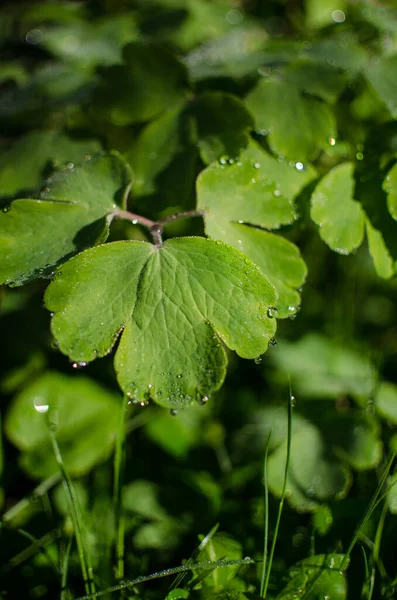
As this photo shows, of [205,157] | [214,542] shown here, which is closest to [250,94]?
[205,157]

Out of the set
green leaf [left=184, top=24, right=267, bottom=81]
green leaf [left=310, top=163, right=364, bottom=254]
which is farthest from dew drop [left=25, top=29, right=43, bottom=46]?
green leaf [left=310, top=163, right=364, bottom=254]

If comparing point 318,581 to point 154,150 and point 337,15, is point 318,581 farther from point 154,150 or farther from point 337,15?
point 337,15

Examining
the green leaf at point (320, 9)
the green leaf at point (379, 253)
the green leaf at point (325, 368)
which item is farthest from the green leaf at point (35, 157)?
the green leaf at point (320, 9)

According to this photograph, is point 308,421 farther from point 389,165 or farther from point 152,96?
point 152,96

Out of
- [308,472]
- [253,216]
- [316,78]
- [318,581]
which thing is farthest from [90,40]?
[318,581]

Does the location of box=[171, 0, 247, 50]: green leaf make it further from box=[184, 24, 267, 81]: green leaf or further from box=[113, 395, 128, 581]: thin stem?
box=[113, 395, 128, 581]: thin stem

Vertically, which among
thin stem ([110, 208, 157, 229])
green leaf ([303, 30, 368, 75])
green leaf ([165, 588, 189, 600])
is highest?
green leaf ([303, 30, 368, 75])
